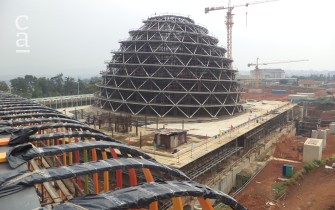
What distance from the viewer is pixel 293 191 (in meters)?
30.1

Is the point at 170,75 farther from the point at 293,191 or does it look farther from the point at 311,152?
the point at 293,191

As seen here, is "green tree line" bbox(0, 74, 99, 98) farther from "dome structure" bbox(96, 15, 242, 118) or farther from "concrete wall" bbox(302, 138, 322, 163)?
"concrete wall" bbox(302, 138, 322, 163)

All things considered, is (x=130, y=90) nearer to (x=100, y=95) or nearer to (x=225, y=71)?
(x=100, y=95)

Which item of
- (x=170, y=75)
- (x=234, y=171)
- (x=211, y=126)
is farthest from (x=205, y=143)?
(x=170, y=75)

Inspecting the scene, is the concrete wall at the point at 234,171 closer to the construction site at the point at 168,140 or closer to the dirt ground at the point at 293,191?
the construction site at the point at 168,140

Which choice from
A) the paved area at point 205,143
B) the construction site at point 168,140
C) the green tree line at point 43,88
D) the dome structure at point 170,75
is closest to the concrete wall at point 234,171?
the construction site at point 168,140

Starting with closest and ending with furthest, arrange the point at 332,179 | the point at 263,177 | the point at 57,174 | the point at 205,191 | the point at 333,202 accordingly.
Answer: the point at 57,174
the point at 205,191
the point at 333,202
the point at 332,179
the point at 263,177

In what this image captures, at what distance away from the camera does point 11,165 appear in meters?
8.41

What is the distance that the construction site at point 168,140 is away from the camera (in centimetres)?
862

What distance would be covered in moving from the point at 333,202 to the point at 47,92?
306ft

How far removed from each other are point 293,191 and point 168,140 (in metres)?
14.1

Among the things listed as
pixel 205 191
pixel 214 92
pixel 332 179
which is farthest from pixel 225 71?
pixel 205 191

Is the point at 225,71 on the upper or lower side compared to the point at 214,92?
upper

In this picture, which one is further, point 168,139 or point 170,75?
point 170,75
